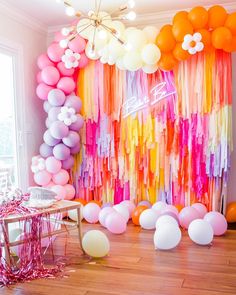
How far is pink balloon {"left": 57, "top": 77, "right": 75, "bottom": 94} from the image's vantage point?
148 inches

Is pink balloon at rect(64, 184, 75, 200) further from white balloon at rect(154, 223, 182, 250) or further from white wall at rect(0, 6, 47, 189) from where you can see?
white balloon at rect(154, 223, 182, 250)

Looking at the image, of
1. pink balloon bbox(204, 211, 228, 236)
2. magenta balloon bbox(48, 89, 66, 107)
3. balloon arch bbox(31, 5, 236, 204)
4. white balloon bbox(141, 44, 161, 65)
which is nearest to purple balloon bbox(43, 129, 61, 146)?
balloon arch bbox(31, 5, 236, 204)

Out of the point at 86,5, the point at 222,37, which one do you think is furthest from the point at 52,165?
the point at 222,37

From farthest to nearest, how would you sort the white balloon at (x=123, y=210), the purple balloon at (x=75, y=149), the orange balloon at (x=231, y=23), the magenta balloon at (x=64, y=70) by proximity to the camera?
the purple balloon at (x=75, y=149) → the magenta balloon at (x=64, y=70) → the white balloon at (x=123, y=210) → the orange balloon at (x=231, y=23)

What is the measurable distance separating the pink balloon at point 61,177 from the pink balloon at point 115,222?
2.73 feet

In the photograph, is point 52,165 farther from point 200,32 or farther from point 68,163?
point 200,32

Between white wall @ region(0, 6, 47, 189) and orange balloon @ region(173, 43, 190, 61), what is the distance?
1.80m

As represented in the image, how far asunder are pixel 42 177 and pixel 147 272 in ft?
5.83

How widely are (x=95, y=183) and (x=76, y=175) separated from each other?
270 millimetres

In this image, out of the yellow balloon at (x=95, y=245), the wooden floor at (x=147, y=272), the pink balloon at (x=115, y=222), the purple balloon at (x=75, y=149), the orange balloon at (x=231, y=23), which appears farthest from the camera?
the purple balloon at (x=75, y=149)

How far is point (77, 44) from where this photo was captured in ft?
12.2

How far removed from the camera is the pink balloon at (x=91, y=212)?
3.73 metres

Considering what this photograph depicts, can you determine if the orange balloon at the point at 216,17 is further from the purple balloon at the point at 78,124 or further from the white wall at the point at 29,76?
the white wall at the point at 29,76

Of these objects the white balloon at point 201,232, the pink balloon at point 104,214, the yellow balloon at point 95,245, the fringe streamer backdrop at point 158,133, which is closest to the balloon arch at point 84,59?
the fringe streamer backdrop at point 158,133
